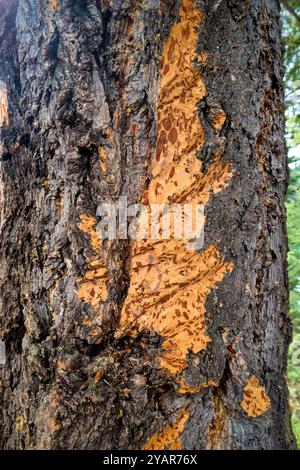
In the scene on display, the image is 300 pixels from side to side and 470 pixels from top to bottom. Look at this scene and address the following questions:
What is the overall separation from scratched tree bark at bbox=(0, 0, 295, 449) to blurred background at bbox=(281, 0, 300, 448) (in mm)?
1756

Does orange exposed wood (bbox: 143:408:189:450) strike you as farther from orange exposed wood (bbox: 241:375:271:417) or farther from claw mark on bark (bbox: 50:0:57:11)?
claw mark on bark (bbox: 50:0:57:11)

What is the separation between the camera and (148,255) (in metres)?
1.14

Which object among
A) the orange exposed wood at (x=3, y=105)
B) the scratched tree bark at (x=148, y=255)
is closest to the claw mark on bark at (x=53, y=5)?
the scratched tree bark at (x=148, y=255)

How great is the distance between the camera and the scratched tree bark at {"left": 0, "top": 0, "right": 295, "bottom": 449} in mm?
1110

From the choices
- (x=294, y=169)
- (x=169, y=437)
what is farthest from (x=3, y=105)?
(x=294, y=169)

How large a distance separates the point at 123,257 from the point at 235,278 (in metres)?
0.39

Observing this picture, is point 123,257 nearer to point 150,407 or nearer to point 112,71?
point 150,407

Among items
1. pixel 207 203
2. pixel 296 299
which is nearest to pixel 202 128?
pixel 207 203

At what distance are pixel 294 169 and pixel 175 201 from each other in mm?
5055

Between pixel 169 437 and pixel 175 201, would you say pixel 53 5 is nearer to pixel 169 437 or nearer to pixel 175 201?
pixel 175 201

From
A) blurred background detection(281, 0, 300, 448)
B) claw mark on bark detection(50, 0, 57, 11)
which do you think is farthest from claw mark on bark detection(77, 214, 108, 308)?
blurred background detection(281, 0, 300, 448)

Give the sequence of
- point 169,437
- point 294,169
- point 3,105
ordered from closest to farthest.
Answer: point 169,437 → point 3,105 → point 294,169

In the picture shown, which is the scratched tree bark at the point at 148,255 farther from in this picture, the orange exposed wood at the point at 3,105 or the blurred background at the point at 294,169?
the blurred background at the point at 294,169

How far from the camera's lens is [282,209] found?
1.32 metres
